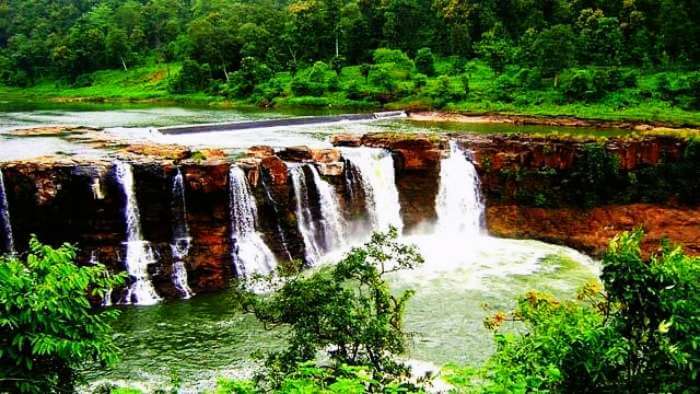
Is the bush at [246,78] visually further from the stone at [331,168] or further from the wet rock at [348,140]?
the stone at [331,168]

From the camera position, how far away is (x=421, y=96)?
1909 inches

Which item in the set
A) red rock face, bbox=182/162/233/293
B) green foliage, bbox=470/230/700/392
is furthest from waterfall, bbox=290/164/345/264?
green foliage, bbox=470/230/700/392

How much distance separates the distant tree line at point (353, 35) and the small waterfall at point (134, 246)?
1433 inches

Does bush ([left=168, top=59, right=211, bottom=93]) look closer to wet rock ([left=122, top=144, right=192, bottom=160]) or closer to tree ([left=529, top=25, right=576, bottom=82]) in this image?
tree ([left=529, top=25, right=576, bottom=82])

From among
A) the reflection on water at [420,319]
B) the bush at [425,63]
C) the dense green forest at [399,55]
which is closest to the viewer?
the reflection on water at [420,319]

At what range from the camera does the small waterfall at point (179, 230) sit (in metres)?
19.3

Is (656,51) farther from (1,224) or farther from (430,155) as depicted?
(1,224)

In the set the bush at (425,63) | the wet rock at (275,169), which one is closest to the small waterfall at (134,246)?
the wet rock at (275,169)

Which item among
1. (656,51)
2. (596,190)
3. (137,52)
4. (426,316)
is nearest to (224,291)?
(426,316)

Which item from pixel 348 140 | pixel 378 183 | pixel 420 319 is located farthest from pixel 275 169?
pixel 420 319

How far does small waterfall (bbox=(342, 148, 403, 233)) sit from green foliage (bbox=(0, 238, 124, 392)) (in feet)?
59.1

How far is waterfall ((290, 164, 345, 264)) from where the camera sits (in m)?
22.2

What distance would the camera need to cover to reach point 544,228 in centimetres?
2430

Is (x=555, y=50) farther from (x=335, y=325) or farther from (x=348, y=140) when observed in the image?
(x=335, y=325)
